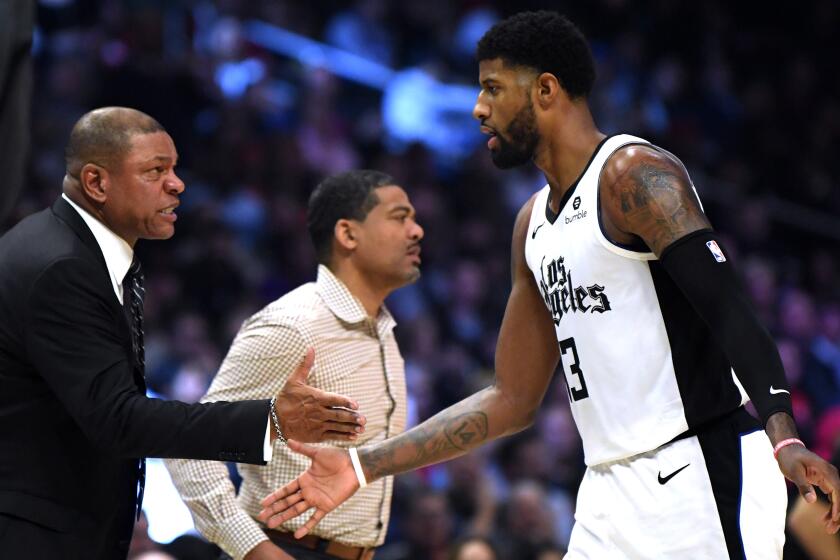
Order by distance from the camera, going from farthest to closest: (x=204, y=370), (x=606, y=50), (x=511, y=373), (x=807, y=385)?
(x=606, y=50) < (x=807, y=385) < (x=204, y=370) < (x=511, y=373)

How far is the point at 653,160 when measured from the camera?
11.3 ft

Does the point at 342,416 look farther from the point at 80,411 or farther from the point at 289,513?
the point at 80,411

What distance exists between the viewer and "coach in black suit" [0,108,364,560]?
130 inches

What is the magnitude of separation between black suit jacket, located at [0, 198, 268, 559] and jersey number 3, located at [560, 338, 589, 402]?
877mm

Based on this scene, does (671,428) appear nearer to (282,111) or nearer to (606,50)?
(282,111)

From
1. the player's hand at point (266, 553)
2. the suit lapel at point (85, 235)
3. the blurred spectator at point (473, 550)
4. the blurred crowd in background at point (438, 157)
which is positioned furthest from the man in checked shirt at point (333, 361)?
the blurred crowd in background at point (438, 157)

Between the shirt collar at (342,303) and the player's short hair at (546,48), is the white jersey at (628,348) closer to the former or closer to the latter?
the player's short hair at (546,48)

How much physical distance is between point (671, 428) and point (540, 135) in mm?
979

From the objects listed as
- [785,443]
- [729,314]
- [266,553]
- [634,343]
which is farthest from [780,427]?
[266,553]

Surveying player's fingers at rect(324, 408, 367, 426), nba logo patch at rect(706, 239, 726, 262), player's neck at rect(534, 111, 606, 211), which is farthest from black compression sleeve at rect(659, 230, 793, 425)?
player's fingers at rect(324, 408, 367, 426)

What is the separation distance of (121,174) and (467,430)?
1336 millimetres

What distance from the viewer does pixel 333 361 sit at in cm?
435

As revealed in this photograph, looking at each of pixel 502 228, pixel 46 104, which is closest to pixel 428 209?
pixel 502 228

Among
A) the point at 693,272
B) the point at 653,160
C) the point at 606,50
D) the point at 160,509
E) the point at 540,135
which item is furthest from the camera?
the point at 606,50
